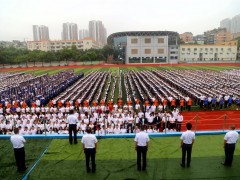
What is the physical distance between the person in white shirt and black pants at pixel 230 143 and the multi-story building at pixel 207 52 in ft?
222

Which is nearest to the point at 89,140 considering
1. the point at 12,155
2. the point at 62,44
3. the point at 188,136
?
the point at 188,136

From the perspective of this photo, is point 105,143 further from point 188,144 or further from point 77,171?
point 188,144

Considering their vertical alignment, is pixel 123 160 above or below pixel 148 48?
below

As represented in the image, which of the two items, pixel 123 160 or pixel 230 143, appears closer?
pixel 230 143

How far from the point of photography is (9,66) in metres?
61.1

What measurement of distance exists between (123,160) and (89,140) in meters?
1.52

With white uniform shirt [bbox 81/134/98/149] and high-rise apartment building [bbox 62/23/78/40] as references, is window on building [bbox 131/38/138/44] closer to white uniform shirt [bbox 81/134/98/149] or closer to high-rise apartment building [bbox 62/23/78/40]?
white uniform shirt [bbox 81/134/98/149]

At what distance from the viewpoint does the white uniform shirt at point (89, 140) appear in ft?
19.6

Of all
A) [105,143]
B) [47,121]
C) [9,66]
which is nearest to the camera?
[105,143]

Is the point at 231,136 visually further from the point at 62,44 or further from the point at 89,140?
the point at 62,44

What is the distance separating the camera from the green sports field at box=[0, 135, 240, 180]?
617 cm

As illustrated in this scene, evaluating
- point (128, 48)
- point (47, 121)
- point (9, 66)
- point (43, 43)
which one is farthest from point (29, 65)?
point (47, 121)

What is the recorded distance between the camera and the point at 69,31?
189 meters

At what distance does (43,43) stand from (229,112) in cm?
10241
